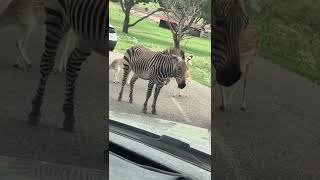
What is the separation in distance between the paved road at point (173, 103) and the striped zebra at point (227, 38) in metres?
0.14

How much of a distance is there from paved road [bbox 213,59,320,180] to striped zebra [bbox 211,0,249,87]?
114 millimetres

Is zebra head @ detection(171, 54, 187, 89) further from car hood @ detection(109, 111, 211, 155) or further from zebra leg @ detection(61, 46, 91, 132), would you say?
zebra leg @ detection(61, 46, 91, 132)

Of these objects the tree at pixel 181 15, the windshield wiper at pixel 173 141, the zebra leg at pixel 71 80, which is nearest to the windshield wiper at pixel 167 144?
the windshield wiper at pixel 173 141

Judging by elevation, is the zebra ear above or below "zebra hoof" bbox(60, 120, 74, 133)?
above

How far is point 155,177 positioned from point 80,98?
26.6 inches

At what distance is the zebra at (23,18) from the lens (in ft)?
11.3

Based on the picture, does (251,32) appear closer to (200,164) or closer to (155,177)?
(200,164)

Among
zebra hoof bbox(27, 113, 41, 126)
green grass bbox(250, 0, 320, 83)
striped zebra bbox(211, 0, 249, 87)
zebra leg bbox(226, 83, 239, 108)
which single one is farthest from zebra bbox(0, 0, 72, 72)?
green grass bbox(250, 0, 320, 83)

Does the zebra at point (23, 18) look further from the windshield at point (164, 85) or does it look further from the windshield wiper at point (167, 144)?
the windshield wiper at point (167, 144)

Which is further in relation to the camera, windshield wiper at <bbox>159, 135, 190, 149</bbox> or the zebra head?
windshield wiper at <bbox>159, 135, 190, 149</bbox>

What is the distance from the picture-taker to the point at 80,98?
347 centimetres

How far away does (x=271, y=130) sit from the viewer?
315 cm

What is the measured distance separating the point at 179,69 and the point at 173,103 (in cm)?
21

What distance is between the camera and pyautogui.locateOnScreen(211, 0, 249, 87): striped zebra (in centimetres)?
315
